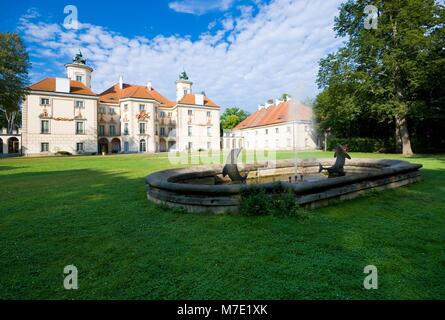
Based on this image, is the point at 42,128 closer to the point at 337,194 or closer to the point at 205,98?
the point at 205,98

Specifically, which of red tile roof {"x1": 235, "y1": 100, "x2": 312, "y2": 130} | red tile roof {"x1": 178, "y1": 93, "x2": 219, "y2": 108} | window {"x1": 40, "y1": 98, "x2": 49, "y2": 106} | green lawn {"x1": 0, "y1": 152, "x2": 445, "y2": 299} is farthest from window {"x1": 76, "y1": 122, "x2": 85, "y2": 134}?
green lawn {"x1": 0, "y1": 152, "x2": 445, "y2": 299}

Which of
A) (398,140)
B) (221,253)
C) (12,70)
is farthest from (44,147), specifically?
(398,140)

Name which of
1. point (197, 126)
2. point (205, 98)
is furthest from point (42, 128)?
point (205, 98)

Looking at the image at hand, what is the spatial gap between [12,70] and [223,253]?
124 ft

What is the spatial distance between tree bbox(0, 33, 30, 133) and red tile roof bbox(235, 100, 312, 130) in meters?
41.6

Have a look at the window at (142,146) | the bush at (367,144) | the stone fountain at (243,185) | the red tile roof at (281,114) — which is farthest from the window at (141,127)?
the stone fountain at (243,185)

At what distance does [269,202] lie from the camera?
461 centimetres

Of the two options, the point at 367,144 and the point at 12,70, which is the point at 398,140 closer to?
the point at 367,144

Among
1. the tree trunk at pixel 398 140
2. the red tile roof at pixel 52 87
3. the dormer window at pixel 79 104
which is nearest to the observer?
the tree trunk at pixel 398 140

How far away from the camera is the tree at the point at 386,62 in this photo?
2039 centimetres

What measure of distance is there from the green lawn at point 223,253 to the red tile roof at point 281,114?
45582 mm

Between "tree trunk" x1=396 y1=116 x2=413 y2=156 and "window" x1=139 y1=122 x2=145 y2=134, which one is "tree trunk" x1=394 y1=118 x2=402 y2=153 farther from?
"window" x1=139 y1=122 x2=145 y2=134

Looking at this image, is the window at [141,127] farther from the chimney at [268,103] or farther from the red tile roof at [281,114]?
the chimney at [268,103]

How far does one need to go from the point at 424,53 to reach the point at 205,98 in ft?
135
